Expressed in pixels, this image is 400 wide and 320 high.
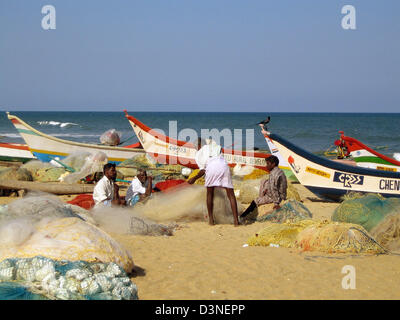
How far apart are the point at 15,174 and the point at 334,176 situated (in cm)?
735

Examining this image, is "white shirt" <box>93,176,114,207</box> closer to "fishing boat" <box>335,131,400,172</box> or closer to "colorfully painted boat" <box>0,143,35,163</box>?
"fishing boat" <box>335,131,400,172</box>

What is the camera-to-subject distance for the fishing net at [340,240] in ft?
19.5

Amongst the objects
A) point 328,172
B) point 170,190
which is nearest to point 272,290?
point 170,190

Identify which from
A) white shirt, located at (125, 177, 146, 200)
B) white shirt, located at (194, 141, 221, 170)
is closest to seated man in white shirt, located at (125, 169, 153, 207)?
white shirt, located at (125, 177, 146, 200)

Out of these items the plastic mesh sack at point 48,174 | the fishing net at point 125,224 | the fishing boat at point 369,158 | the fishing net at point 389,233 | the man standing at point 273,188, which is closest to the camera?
the fishing net at point 389,233

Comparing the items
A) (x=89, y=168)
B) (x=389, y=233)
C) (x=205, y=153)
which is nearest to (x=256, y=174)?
(x=205, y=153)

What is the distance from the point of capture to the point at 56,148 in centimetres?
1531

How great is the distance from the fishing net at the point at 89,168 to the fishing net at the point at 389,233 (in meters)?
7.25

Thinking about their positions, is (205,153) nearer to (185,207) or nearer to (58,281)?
(185,207)

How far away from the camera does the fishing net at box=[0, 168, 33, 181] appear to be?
36.7 feet

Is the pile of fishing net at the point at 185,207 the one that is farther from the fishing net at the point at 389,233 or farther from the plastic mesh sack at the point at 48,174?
the plastic mesh sack at the point at 48,174

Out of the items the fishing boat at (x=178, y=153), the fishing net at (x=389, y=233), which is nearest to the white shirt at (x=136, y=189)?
the fishing net at (x=389, y=233)

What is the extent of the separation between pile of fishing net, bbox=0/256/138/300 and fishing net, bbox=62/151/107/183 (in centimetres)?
753
